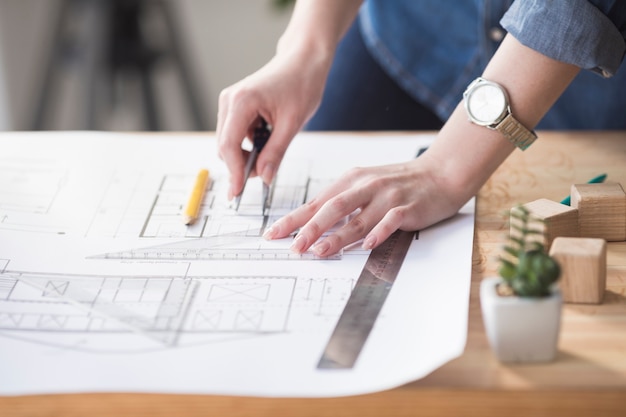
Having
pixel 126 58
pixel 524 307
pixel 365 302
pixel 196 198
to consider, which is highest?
pixel 524 307

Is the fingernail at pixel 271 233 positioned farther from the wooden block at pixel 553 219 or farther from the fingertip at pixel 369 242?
the wooden block at pixel 553 219

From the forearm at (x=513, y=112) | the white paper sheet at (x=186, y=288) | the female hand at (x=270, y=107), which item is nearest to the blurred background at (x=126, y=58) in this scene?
the female hand at (x=270, y=107)

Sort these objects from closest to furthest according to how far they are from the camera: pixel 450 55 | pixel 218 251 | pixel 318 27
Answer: pixel 218 251 → pixel 318 27 → pixel 450 55

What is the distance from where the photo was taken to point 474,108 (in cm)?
82

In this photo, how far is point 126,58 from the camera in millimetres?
2375

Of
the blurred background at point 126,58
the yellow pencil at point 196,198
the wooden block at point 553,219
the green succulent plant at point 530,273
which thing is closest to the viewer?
the green succulent plant at point 530,273

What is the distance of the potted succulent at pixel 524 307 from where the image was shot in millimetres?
559

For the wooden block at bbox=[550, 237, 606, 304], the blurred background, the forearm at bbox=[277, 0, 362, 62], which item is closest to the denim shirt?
the forearm at bbox=[277, 0, 362, 62]

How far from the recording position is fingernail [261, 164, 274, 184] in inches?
36.1

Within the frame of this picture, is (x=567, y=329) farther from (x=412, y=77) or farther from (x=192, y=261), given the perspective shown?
(x=412, y=77)

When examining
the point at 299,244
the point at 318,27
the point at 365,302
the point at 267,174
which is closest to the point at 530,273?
the point at 365,302

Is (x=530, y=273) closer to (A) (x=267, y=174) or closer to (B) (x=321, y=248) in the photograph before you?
(B) (x=321, y=248)

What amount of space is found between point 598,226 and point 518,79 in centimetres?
16

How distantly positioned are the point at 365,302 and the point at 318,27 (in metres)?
0.49
